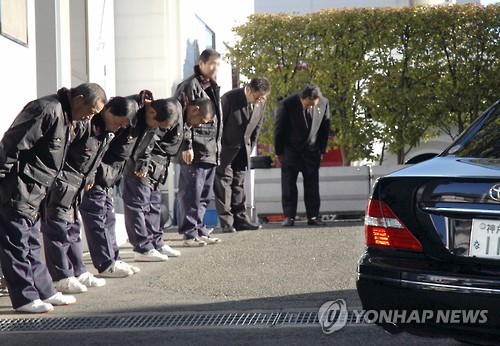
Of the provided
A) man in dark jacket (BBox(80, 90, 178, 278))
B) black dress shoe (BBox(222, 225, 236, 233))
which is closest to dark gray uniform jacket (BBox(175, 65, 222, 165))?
black dress shoe (BBox(222, 225, 236, 233))

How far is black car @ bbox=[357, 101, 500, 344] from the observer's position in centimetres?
434

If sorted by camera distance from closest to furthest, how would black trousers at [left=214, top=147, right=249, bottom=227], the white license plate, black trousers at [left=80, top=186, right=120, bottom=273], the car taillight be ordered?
the white license plate → the car taillight → black trousers at [left=80, top=186, right=120, bottom=273] → black trousers at [left=214, top=147, right=249, bottom=227]

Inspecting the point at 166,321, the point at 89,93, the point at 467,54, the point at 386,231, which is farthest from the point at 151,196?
the point at 467,54

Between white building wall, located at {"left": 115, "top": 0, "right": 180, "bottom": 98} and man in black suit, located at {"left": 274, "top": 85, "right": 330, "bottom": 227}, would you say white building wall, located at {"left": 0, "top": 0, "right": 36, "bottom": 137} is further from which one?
white building wall, located at {"left": 115, "top": 0, "right": 180, "bottom": 98}

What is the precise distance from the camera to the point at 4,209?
21.5 ft

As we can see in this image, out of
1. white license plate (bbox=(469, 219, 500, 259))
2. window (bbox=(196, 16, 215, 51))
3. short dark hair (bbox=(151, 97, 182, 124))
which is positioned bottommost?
white license plate (bbox=(469, 219, 500, 259))

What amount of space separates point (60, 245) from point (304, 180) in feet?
19.4

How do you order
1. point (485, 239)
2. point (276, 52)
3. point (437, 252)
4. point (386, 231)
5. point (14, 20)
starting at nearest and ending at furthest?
point (485, 239) → point (437, 252) → point (386, 231) → point (14, 20) → point (276, 52)

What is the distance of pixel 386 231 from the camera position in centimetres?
468

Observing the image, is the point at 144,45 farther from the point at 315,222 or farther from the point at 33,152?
the point at 33,152

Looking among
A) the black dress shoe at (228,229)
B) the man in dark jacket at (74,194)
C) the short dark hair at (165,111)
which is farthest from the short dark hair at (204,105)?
the black dress shoe at (228,229)

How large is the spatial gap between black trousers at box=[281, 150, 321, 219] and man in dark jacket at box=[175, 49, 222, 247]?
2056 millimetres

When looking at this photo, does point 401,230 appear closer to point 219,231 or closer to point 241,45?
point 219,231

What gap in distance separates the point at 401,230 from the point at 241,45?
10960 mm
